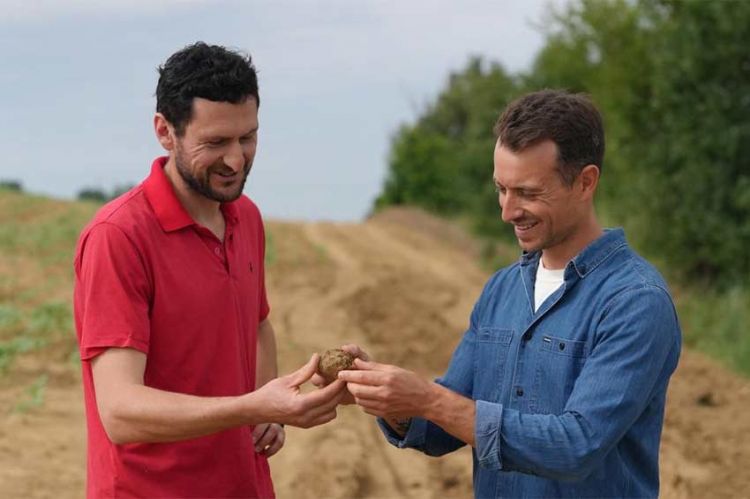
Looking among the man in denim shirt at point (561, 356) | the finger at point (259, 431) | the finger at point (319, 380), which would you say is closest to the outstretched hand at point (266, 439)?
the finger at point (259, 431)

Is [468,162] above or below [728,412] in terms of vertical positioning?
above

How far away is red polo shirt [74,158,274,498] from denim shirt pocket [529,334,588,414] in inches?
41.1

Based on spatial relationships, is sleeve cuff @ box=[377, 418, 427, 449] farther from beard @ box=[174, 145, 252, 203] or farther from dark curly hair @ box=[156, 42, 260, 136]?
dark curly hair @ box=[156, 42, 260, 136]

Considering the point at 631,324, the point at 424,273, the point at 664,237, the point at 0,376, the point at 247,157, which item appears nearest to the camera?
the point at 631,324

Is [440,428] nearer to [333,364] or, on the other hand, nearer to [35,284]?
[333,364]

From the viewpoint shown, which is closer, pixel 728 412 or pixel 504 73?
pixel 728 412

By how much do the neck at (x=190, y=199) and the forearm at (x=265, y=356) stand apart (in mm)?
705

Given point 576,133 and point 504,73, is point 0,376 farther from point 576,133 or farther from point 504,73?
point 504,73

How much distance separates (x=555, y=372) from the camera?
348cm

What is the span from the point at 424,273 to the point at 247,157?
18.8 m

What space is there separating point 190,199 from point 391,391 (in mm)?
1032

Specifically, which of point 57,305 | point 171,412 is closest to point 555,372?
point 171,412

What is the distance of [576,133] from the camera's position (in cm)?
349

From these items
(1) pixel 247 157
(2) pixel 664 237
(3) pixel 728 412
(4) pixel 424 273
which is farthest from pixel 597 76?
(1) pixel 247 157
